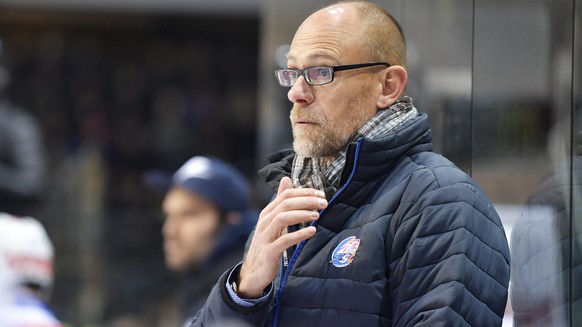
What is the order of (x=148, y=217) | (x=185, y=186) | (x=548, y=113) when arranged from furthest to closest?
(x=148, y=217), (x=185, y=186), (x=548, y=113)

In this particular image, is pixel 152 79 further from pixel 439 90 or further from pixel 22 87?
pixel 439 90

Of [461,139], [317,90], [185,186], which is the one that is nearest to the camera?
[317,90]

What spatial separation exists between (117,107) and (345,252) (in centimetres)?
1263

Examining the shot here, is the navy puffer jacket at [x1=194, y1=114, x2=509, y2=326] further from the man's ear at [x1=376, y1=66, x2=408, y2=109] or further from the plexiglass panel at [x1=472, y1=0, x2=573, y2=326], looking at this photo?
the plexiglass panel at [x1=472, y1=0, x2=573, y2=326]

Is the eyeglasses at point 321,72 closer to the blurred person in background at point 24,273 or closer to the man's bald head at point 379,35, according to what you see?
the man's bald head at point 379,35

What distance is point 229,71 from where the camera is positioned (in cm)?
1547

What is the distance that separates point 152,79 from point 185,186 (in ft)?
33.9

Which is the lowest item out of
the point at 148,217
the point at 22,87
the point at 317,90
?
the point at 148,217

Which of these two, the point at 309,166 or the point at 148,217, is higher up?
the point at 309,166

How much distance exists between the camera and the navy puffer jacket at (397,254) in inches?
90.4

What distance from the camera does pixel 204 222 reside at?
516 cm

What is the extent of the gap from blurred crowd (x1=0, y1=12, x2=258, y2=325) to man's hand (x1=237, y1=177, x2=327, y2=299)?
7640 millimetres

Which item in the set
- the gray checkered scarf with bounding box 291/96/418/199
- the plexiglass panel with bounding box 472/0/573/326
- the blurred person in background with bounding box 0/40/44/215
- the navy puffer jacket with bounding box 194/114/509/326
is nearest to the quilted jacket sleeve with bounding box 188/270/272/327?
the navy puffer jacket with bounding box 194/114/509/326

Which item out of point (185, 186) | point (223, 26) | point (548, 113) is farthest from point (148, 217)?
point (548, 113)
